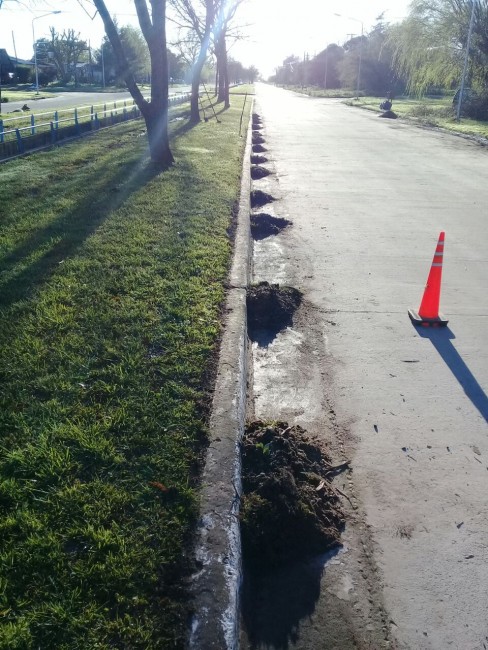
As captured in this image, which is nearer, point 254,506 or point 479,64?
point 254,506

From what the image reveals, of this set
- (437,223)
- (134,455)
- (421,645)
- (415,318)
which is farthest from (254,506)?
(437,223)

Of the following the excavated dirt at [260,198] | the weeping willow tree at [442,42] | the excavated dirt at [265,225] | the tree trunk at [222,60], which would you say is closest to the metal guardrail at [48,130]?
the excavated dirt at [260,198]

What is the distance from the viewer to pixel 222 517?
109 inches

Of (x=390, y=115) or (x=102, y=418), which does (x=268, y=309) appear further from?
(x=390, y=115)

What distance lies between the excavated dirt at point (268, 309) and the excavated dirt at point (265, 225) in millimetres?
2707

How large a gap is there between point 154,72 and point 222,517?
11.7 m

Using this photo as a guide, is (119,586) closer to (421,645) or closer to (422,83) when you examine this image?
(421,645)

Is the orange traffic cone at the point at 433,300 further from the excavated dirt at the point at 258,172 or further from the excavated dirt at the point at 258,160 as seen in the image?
the excavated dirt at the point at 258,160

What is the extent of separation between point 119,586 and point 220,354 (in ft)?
7.13

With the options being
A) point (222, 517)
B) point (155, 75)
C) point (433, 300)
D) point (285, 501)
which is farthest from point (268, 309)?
point (155, 75)

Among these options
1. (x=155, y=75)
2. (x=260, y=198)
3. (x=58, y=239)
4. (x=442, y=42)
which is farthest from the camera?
(x=442, y=42)

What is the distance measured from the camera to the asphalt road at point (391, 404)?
8.53ft

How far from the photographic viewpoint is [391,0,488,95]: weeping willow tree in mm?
35531

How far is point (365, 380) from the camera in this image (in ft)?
14.7
